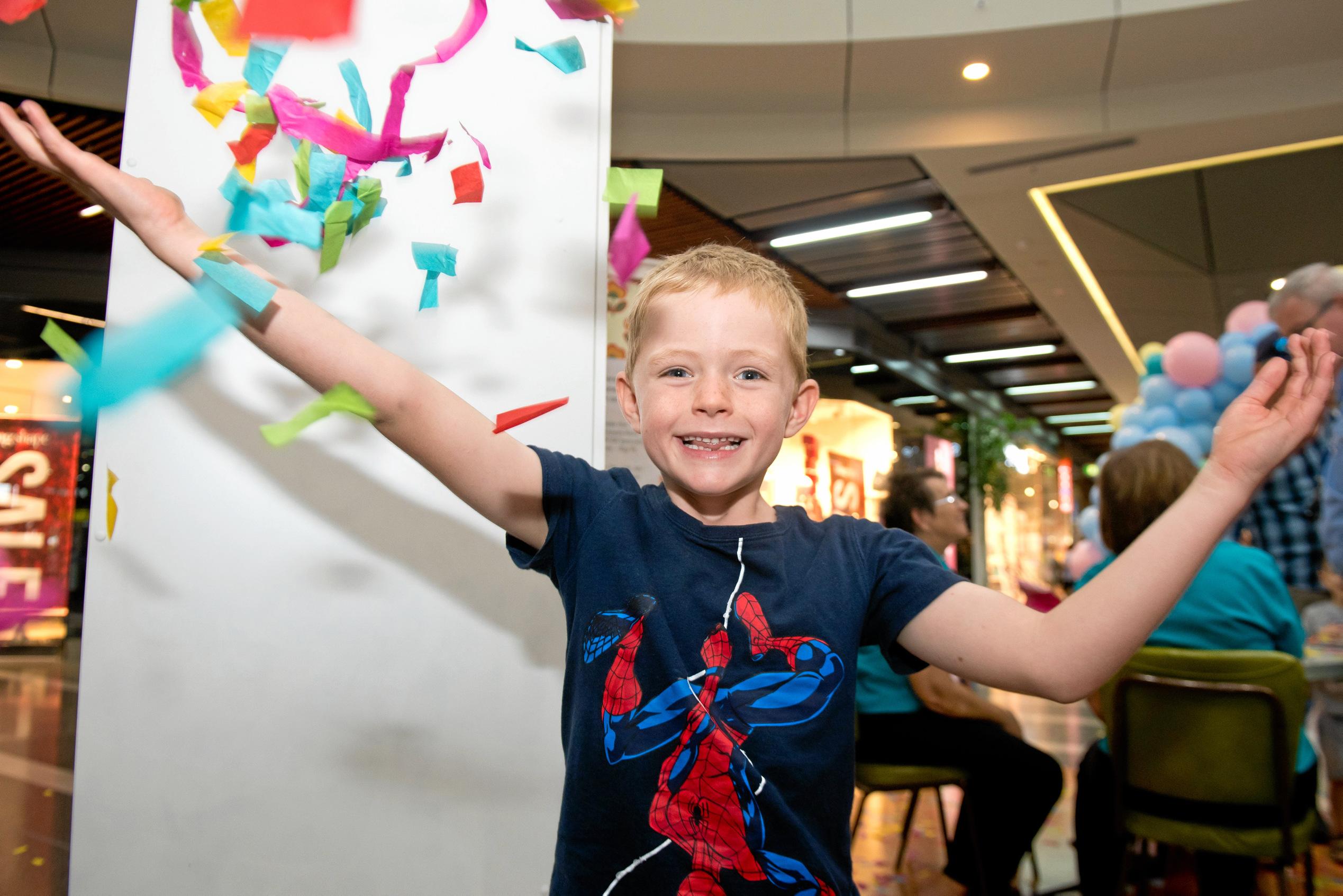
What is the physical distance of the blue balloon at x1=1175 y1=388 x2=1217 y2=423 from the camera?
4773 millimetres

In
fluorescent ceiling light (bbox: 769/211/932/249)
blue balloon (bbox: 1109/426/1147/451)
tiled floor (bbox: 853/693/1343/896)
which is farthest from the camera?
fluorescent ceiling light (bbox: 769/211/932/249)

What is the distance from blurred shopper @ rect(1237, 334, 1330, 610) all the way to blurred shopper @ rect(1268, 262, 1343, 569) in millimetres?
329

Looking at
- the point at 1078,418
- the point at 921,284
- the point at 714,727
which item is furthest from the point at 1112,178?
the point at 1078,418

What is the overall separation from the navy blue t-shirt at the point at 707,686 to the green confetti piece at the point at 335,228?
1.24ft

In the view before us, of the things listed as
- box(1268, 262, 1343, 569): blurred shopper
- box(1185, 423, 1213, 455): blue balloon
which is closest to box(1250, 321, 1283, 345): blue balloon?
box(1185, 423, 1213, 455): blue balloon

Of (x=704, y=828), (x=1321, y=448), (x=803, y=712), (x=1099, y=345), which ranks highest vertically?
(x=1099, y=345)

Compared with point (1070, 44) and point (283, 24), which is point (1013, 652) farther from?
point (1070, 44)

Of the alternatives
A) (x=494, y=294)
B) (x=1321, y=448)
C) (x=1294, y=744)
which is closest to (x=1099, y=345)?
(x=1321, y=448)

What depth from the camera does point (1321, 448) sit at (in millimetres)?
3164

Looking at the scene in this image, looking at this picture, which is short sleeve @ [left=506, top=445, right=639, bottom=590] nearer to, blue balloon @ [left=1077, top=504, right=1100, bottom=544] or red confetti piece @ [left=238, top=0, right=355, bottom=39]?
red confetti piece @ [left=238, top=0, right=355, bottom=39]

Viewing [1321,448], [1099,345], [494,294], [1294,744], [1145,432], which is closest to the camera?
[494,294]

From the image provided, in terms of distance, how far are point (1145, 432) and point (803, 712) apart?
4857 mm

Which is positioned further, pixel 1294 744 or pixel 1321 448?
pixel 1321 448

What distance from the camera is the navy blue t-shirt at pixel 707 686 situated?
2.67 feet
